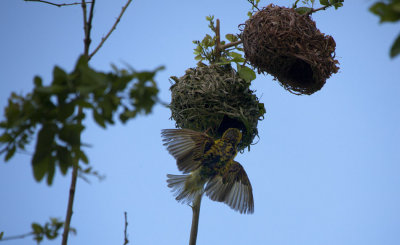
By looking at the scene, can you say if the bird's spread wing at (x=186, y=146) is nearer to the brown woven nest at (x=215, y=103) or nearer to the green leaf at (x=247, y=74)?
the brown woven nest at (x=215, y=103)

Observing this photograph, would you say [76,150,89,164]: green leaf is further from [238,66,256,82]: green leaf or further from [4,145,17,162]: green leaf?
[238,66,256,82]: green leaf

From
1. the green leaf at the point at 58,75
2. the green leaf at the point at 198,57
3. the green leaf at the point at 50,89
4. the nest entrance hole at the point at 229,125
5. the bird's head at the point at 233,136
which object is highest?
the green leaf at the point at 198,57

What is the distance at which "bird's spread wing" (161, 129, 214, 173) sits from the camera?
8.79 feet

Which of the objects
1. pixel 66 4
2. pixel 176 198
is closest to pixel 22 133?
pixel 66 4

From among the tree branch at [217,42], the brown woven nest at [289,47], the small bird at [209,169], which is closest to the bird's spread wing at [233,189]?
the small bird at [209,169]

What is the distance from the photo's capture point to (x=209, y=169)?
2.71 m

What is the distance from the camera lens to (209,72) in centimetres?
302

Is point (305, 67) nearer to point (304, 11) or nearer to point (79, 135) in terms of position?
point (304, 11)

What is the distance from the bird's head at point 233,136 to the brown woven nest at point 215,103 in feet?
0.28

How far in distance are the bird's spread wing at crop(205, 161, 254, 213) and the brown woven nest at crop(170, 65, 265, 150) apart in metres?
0.20

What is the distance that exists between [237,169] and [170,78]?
836 mm

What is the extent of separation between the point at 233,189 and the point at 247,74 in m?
0.80

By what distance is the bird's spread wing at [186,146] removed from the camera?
268cm

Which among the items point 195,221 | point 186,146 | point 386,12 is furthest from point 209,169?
point 386,12
